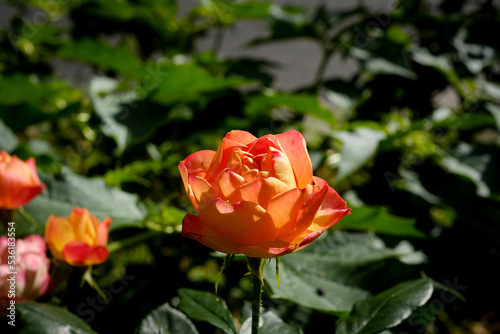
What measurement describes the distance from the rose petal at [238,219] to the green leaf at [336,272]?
0.50 ft

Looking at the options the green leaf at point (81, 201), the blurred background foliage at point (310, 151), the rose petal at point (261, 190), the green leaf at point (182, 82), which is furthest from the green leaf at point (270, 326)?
the green leaf at point (182, 82)

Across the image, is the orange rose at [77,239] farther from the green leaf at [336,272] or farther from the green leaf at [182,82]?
the green leaf at [182,82]

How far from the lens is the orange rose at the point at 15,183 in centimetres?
36

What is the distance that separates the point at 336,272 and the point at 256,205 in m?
0.25

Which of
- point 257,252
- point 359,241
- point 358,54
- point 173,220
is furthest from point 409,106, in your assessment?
point 257,252

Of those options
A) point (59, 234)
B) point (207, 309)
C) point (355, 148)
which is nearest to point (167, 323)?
point (207, 309)

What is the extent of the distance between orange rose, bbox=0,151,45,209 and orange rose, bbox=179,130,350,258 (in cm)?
20

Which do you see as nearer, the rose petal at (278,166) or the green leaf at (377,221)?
the rose petal at (278,166)

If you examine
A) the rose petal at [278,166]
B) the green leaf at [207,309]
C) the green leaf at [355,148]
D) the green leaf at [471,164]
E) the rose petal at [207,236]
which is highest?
the rose petal at [278,166]

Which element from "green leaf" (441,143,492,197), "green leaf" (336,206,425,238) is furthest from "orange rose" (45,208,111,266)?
"green leaf" (441,143,492,197)

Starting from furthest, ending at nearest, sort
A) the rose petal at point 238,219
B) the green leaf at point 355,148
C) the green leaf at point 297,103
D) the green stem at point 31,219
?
the green leaf at point 297,103 → the green leaf at point 355,148 → the green stem at point 31,219 → the rose petal at point 238,219

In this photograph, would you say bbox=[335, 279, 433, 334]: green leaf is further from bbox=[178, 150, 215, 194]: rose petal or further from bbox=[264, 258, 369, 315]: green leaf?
bbox=[178, 150, 215, 194]: rose petal

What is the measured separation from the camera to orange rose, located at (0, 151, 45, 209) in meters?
0.36

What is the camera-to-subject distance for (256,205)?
212 millimetres
